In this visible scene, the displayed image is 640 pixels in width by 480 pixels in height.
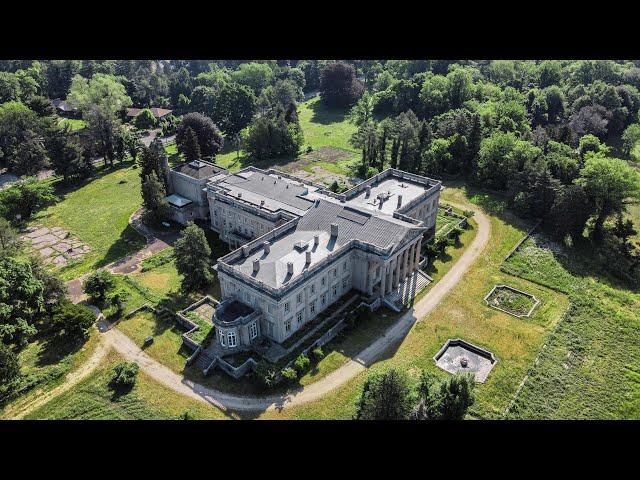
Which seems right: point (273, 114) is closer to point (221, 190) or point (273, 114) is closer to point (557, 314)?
point (221, 190)

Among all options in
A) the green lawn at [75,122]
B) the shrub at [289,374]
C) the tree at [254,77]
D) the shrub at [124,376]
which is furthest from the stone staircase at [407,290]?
the tree at [254,77]

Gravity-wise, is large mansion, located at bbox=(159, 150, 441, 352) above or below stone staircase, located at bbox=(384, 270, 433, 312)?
above

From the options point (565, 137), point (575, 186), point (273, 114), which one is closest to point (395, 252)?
point (575, 186)

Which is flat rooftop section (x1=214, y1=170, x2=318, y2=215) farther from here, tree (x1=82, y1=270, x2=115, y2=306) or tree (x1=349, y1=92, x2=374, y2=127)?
tree (x1=349, y1=92, x2=374, y2=127)

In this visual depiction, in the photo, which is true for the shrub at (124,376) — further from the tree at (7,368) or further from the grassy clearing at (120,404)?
the tree at (7,368)

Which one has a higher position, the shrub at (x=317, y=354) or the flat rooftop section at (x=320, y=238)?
the flat rooftop section at (x=320, y=238)

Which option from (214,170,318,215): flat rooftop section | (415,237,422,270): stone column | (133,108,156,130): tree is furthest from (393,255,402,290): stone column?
(133,108,156,130): tree

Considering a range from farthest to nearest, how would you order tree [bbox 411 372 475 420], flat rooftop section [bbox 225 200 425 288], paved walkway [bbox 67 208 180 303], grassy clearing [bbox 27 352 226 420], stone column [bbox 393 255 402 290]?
paved walkway [bbox 67 208 180 303] < stone column [bbox 393 255 402 290] < flat rooftop section [bbox 225 200 425 288] < grassy clearing [bbox 27 352 226 420] < tree [bbox 411 372 475 420]
